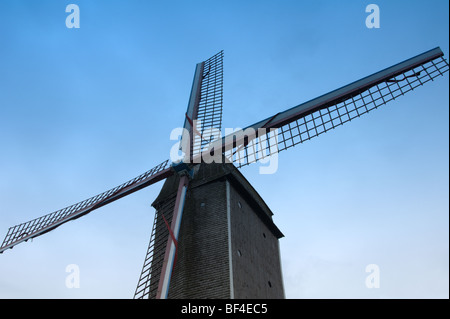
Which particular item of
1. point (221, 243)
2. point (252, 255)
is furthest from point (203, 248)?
point (252, 255)

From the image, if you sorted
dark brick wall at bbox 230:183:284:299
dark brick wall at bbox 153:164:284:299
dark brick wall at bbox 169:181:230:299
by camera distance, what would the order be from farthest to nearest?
dark brick wall at bbox 230:183:284:299 < dark brick wall at bbox 153:164:284:299 < dark brick wall at bbox 169:181:230:299

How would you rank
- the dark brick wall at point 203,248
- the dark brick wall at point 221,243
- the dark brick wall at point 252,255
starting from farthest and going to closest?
the dark brick wall at point 252,255 < the dark brick wall at point 221,243 < the dark brick wall at point 203,248

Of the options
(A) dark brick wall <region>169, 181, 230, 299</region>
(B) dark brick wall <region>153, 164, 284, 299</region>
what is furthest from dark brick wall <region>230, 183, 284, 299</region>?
(A) dark brick wall <region>169, 181, 230, 299</region>

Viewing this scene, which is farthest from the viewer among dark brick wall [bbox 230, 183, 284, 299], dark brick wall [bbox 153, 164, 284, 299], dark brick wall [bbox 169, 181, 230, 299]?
dark brick wall [bbox 230, 183, 284, 299]

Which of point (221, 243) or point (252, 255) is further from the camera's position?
point (252, 255)

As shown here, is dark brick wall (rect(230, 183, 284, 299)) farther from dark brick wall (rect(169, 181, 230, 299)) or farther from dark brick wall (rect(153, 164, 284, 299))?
dark brick wall (rect(169, 181, 230, 299))

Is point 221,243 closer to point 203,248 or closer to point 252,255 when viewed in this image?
point 203,248

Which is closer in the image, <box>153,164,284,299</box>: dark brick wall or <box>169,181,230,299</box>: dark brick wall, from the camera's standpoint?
<box>169,181,230,299</box>: dark brick wall

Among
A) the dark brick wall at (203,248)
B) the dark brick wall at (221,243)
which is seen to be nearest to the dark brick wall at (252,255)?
the dark brick wall at (221,243)

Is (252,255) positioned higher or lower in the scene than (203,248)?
higher

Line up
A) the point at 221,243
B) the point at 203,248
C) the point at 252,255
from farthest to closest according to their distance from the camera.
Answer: the point at 252,255 → the point at 203,248 → the point at 221,243

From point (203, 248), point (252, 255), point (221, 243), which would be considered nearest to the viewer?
point (221, 243)

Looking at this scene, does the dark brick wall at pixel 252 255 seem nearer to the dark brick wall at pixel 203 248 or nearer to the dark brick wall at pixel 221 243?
the dark brick wall at pixel 221 243
